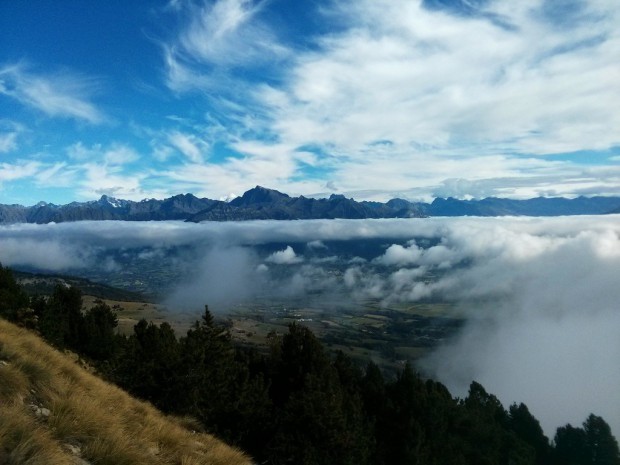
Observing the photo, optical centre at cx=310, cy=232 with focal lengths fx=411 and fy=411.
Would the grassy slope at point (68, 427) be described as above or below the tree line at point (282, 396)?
above

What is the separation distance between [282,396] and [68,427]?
3544 cm

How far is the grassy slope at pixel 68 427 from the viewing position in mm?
7074

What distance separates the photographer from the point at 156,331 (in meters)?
49.0

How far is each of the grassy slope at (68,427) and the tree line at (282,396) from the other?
922 cm

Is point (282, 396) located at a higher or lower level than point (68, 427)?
lower

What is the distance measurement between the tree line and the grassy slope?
30.2ft

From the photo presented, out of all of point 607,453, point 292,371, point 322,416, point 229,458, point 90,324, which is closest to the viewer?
point 229,458

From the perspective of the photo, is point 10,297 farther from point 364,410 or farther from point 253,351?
point 364,410

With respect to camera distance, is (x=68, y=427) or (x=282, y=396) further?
(x=282, y=396)

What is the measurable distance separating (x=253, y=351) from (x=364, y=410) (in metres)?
17.3

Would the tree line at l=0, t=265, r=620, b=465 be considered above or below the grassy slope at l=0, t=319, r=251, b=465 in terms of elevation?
below

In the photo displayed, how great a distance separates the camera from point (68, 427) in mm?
8875

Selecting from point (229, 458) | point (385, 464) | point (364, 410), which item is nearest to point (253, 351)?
point (364, 410)

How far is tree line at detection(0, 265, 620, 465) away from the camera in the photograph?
1149 inches
